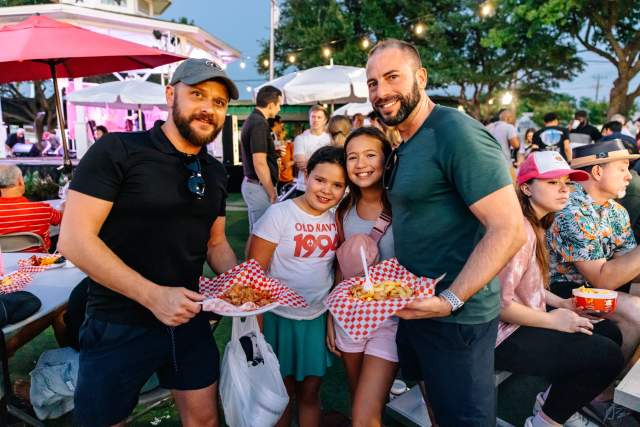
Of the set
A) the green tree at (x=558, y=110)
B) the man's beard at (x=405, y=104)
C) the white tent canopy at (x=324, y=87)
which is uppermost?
the green tree at (x=558, y=110)

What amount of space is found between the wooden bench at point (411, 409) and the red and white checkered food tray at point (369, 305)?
1.40 meters

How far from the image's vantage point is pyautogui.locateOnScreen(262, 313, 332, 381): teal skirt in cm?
243

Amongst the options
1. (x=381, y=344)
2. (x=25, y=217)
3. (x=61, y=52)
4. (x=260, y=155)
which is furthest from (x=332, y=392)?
(x=61, y=52)

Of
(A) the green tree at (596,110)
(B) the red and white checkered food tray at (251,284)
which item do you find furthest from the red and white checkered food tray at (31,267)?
(A) the green tree at (596,110)

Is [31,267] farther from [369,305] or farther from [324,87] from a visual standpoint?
[324,87]

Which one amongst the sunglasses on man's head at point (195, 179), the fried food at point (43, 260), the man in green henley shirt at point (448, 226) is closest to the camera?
the man in green henley shirt at point (448, 226)

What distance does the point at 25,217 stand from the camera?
13.1 ft

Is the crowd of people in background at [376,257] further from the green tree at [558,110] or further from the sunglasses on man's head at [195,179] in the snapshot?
the green tree at [558,110]

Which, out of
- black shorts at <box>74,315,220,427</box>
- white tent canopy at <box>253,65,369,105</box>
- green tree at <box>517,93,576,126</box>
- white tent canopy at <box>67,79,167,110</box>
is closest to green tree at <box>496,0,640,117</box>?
white tent canopy at <box>253,65,369,105</box>

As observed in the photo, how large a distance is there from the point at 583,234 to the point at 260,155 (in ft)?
11.0

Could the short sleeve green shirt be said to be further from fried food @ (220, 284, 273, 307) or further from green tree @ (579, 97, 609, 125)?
green tree @ (579, 97, 609, 125)

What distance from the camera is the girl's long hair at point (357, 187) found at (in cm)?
246

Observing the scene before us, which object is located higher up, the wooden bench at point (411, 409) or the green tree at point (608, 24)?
the green tree at point (608, 24)

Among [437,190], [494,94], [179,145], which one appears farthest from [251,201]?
[494,94]
